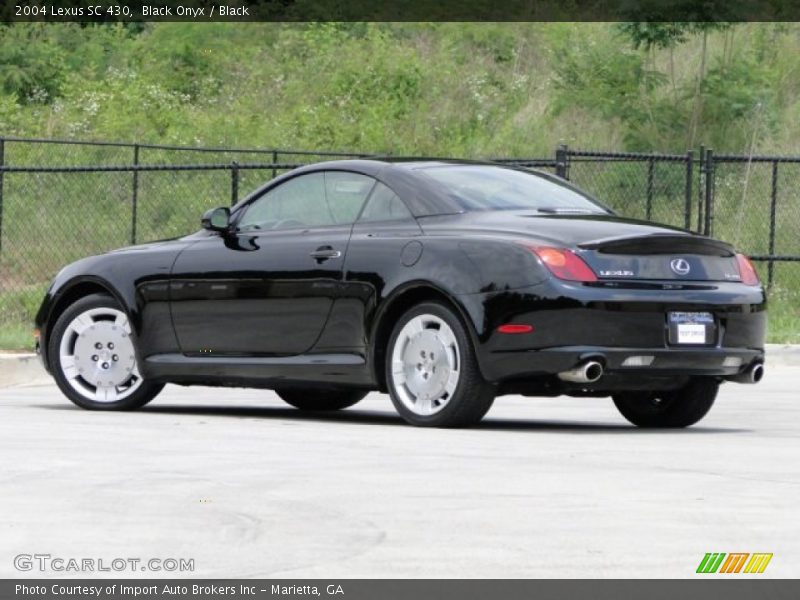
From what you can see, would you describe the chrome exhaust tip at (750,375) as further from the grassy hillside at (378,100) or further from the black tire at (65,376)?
the grassy hillside at (378,100)

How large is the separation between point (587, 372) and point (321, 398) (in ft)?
9.70

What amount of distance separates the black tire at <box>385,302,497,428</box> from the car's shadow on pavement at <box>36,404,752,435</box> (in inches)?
9.4

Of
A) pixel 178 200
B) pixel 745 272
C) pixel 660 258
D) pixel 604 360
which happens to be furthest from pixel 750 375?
pixel 178 200

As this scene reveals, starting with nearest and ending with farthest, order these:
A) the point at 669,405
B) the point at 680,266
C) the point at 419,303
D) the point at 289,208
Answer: the point at 680,266 → the point at 419,303 → the point at 669,405 → the point at 289,208

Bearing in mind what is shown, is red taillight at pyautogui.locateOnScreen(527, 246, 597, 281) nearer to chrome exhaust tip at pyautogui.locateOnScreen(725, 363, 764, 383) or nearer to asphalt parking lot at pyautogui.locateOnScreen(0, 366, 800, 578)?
asphalt parking lot at pyautogui.locateOnScreen(0, 366, 800, 578)

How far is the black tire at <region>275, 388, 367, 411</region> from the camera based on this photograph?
13680 mm

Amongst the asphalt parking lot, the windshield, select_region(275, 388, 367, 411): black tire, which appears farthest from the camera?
select_region(275, 388, 367, 411): black tire

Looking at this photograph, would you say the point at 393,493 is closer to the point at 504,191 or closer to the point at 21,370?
the point at 504,191

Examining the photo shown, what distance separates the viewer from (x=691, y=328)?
1146 centimetres

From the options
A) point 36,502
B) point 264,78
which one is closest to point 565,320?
point 36,502

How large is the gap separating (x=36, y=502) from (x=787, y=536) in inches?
118

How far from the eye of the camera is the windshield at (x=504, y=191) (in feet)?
39.8

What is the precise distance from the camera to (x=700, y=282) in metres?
11.6

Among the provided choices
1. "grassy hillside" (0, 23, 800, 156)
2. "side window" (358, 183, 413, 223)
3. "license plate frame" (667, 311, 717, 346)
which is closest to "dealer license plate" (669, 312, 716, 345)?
"license plate frame" (667, 311, 717, 346)
